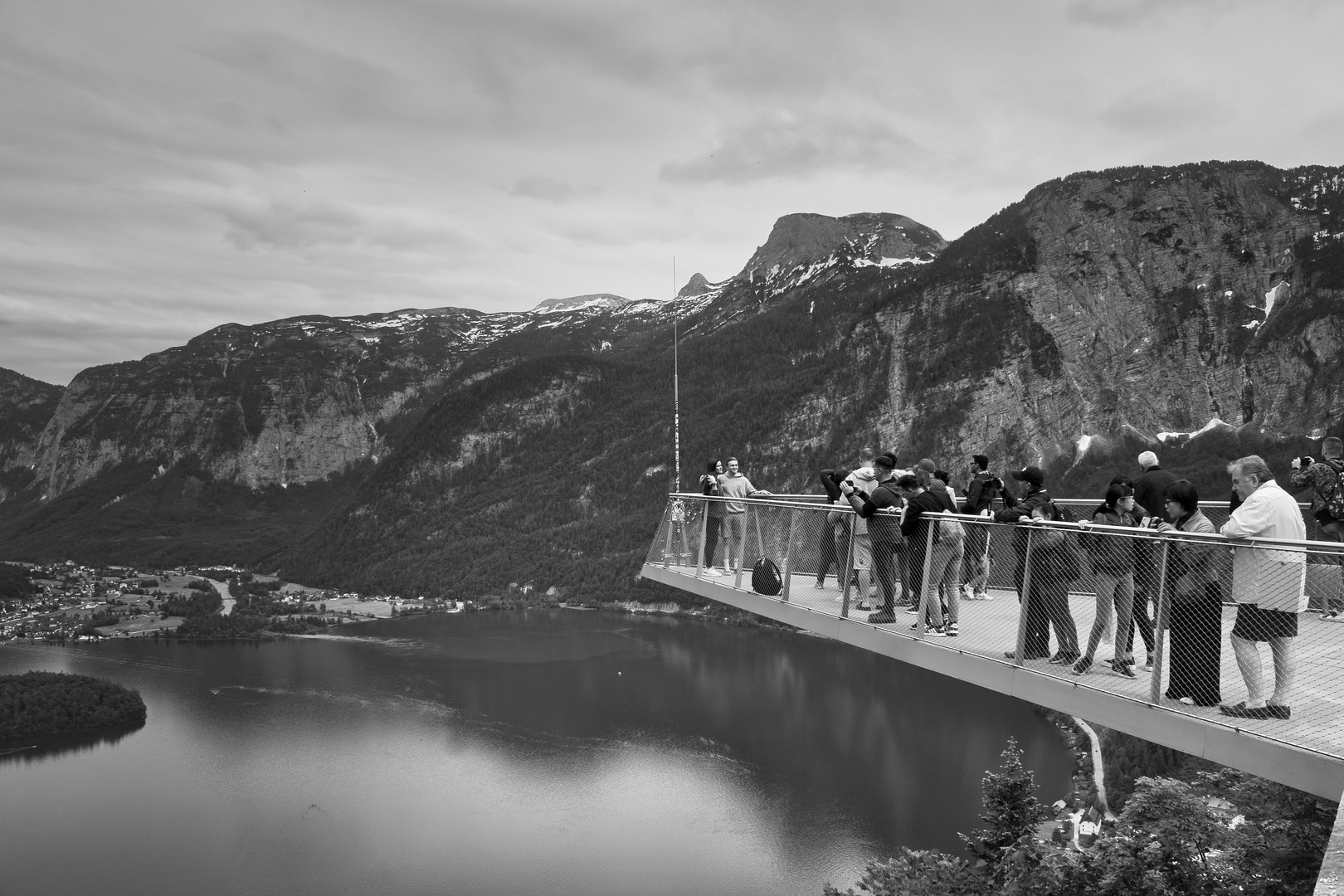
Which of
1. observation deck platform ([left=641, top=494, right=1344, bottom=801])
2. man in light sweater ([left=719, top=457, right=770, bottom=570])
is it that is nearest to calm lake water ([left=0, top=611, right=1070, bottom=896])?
man in light sweater ([left=719, top=457, right=770, bottom=570])

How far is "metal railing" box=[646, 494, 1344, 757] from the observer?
6816 millimetres

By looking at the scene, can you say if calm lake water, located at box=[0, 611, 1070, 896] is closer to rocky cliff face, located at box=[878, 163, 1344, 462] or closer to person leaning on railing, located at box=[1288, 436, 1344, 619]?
person leaning on railing, located at box=[1288, 436, 1344, 619]

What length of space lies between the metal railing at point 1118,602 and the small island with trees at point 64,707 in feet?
255

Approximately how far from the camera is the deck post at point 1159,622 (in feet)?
24.0

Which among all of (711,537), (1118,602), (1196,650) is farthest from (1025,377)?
(1196,650)

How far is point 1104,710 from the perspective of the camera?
810 cm

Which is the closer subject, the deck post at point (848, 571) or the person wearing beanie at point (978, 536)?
the person wearing beanie at point (978, 536)

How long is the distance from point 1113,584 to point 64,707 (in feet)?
284

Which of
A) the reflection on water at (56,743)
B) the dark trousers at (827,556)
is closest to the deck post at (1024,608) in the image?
the dark trousers at (827,556)

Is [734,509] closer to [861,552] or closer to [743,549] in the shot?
[743,549]

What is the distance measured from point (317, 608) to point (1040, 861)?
132326mm

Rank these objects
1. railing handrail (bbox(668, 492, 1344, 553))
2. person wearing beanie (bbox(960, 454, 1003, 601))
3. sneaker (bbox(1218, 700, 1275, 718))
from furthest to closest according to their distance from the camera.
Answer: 1. person wearing beanie (bbox(960, 454, 1003, 601))
2. sneaker (bbox(1218, 700, 1275, 718))
3. railing handrail (bbox(668, 492, 1344, 553))

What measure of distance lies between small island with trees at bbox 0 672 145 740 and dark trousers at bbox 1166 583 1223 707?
8298 cm

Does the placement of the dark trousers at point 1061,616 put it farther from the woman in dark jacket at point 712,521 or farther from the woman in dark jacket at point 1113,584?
the woman in dark jacket at point 712,521
